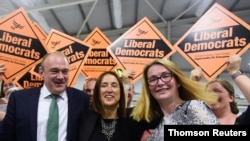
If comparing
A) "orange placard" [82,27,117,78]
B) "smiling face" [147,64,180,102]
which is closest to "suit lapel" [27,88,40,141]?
"smiling face" [147,64,180,102]

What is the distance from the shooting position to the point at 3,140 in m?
1.94

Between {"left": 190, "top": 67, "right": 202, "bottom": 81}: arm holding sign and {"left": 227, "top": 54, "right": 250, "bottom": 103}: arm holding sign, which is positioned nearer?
{"left": 227, "top": 54, "right": 250, "bottom": 103}: arm holding sign

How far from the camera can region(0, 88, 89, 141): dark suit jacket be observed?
75.1 inches

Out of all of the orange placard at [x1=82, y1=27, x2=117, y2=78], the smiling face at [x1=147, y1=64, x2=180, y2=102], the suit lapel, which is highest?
the orange placard at [x1=82, y1=27, x2=117, y2=78]

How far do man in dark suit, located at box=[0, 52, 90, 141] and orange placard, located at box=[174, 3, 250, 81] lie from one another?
1.12m

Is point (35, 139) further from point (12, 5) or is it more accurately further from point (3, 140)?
point (12, 5)

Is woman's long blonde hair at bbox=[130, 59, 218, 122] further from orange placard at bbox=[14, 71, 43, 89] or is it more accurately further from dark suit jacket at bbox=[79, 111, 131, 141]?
orange placard at bbox=[14, 71, 43, 89]

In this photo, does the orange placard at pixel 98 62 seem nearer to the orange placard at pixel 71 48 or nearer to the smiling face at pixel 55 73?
the orange placard at pixel 71 48

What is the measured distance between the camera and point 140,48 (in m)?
3.25

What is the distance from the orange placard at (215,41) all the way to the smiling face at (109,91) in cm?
90

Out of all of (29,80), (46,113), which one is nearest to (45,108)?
(46,113)

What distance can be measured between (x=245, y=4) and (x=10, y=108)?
6321mm

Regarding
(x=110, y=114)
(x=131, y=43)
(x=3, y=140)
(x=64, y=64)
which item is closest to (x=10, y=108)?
(x=3, y=140)

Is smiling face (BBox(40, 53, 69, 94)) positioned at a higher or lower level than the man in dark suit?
higher
